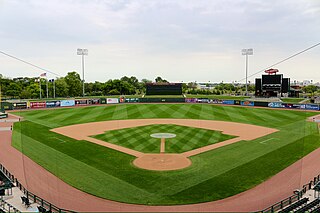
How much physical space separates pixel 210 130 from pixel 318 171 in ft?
60.1

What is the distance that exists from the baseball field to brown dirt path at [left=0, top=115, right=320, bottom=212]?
614mm

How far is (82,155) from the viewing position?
26.9 m

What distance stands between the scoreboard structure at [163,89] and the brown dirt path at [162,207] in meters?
74.2

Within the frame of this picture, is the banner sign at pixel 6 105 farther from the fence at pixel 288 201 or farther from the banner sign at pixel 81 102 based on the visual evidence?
the fence at pixel 288 201

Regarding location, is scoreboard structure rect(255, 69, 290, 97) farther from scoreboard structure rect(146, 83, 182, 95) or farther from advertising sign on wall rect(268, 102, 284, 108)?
scoreboard structure rect(146, 83, 182, 95)

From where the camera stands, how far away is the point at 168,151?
28156mm

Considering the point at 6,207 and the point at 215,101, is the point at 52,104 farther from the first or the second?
the point at 6,207

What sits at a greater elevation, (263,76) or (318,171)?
(263,76)

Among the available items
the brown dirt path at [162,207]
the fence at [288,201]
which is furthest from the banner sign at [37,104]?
the fence at [288,201]

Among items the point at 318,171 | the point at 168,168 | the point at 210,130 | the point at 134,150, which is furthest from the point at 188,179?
the point at 210,130

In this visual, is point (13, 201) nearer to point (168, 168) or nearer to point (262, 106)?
point (168, 168)

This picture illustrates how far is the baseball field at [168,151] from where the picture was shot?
18.8 m

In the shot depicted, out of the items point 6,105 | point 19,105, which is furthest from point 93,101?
point 6,105

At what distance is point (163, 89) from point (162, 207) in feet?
272
